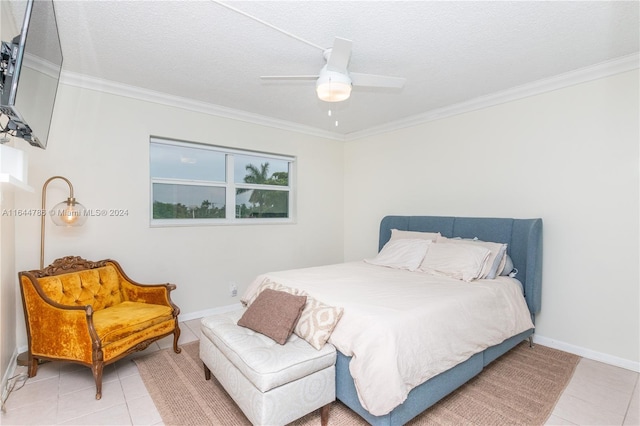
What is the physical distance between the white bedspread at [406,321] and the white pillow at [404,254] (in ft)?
0.96

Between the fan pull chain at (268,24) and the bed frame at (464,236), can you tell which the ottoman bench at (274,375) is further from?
the fan pull chain at (268,24)

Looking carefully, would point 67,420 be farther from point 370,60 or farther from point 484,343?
point 370,60

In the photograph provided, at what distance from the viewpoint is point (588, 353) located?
110 inches

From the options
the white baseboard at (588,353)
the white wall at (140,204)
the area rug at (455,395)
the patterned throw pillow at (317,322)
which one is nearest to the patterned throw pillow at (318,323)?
the patterned throw pillow at (317,322)

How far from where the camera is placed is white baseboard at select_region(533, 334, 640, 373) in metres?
2.58

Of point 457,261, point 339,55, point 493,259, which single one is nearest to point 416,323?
point 457,261

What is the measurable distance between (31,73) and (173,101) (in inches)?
82.1

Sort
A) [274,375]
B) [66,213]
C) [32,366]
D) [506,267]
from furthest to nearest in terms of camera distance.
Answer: [506,267] → [66,213] → [32,366] → [274,375]

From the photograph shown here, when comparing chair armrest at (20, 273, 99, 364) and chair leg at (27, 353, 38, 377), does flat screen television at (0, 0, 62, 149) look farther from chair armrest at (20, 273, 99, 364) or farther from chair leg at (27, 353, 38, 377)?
chair leg at (27, 353, 38, 377)

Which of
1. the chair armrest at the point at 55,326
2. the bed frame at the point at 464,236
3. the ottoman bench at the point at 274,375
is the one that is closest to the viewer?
the ottoman bench at the point at 274,375

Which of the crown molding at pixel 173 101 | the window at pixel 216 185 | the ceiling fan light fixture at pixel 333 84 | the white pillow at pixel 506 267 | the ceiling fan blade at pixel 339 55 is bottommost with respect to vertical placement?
the white pillow at pixel 506 267

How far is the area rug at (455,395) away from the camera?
6.44ft

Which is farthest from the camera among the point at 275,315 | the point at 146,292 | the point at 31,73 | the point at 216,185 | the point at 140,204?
the point at 216,185

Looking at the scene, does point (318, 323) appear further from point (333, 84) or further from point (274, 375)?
point (333, 84)
